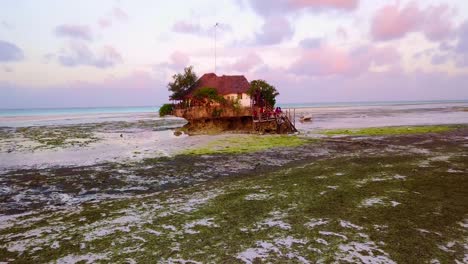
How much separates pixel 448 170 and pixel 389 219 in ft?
28.8

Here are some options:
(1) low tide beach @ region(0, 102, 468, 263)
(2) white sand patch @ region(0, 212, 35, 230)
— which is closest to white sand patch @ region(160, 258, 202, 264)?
(1) low tide beach @ region(0, 102, 468, 263)

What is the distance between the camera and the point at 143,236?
364 inches

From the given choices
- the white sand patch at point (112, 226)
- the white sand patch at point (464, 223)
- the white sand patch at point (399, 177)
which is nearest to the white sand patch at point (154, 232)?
the white sand patch at point (112, 226)

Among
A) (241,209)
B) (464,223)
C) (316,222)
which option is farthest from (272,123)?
(464,223)

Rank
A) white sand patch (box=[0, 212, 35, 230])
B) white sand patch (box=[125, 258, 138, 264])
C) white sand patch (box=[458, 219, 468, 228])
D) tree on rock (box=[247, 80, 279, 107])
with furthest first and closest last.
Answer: tree on rock (box=[247, 80, 279, 107]) < white sand patch (box=[0, 212, 35, 230]) < white sand patch (box=[458, 219, 468, 228]) < white sand patch (box=[125, 258, 138, 264])

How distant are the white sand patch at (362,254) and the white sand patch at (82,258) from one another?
17.8ft

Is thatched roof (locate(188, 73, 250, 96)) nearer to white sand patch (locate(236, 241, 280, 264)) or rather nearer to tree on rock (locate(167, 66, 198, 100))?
tree on rock (locate(167, 66, 198, 100))

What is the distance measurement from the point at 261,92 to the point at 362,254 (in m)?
40.6

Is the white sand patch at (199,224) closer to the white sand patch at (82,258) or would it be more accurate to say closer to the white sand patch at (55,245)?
the white sand patch at (82,258)

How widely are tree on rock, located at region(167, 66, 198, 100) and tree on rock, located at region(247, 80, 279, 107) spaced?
9.98 meters

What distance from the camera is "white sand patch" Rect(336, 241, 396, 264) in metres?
7.46

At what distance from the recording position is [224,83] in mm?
51594

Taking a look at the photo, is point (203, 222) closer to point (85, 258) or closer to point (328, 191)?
point (85, 258)

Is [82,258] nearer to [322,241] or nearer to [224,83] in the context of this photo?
[322,241]
